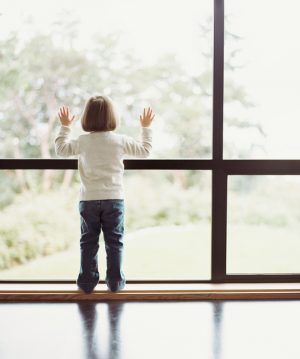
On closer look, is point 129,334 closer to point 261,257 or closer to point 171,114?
point 261,257

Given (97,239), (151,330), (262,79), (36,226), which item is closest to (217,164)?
(262,79)

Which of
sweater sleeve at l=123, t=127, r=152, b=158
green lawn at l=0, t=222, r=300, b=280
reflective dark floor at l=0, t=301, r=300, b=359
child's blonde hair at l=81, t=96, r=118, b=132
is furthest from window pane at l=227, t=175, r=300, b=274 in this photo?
child's blonde hair at l=81, t=96, r=118, b=132

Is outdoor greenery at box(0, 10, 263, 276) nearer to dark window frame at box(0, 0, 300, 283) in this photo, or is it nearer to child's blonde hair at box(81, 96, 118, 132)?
dark window frame at box(0, 0, 300, 283)

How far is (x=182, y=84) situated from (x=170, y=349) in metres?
1.43

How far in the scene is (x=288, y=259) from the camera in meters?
2.65

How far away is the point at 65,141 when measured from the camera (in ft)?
7.89

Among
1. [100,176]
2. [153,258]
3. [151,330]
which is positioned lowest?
[151,330]

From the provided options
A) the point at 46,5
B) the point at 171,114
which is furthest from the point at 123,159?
the point at 46,5

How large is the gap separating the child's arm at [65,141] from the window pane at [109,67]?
178mm

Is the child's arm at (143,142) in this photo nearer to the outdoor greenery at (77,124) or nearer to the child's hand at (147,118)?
→ the child's hand at (147,118)

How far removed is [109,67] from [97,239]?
0.96 m

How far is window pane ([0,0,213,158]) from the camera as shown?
8.41ft

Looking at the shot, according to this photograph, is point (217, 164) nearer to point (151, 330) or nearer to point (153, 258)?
point (153, 258)

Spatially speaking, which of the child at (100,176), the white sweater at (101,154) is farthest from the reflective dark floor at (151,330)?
the white sweater at (101,154)
